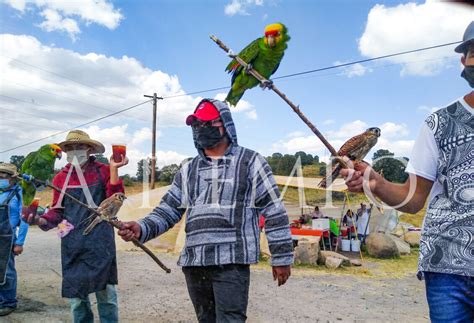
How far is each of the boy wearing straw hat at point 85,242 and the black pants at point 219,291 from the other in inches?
51.1

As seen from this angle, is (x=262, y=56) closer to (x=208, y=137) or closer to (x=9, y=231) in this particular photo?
(x=208, y=137)

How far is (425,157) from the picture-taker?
206cm

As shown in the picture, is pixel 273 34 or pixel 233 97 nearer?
pixel 273 34

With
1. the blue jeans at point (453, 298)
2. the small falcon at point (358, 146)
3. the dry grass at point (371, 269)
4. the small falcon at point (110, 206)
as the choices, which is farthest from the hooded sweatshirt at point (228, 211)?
the dry grass at point (371, 269)

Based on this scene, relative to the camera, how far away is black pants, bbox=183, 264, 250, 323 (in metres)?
2.63

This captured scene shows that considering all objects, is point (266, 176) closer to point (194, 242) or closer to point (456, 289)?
point (194, 242)

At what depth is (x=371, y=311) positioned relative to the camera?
610 centimetres

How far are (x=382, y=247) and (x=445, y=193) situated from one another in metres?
11.2

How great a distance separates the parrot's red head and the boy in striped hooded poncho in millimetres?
812

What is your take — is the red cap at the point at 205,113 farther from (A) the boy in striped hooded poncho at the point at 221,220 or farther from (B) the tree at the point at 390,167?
(B) the tree at the point at 390,167

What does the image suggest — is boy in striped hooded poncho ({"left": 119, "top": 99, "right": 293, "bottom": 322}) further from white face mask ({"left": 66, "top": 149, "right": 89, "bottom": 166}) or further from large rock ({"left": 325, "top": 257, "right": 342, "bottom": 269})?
large rock ({"left": 325, "top": 257, "right": 342, "bottom": 269})

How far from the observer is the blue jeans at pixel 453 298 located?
1887 mm

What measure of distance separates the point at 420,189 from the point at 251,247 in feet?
3.74

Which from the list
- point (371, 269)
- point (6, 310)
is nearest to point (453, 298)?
point (6, 310)
